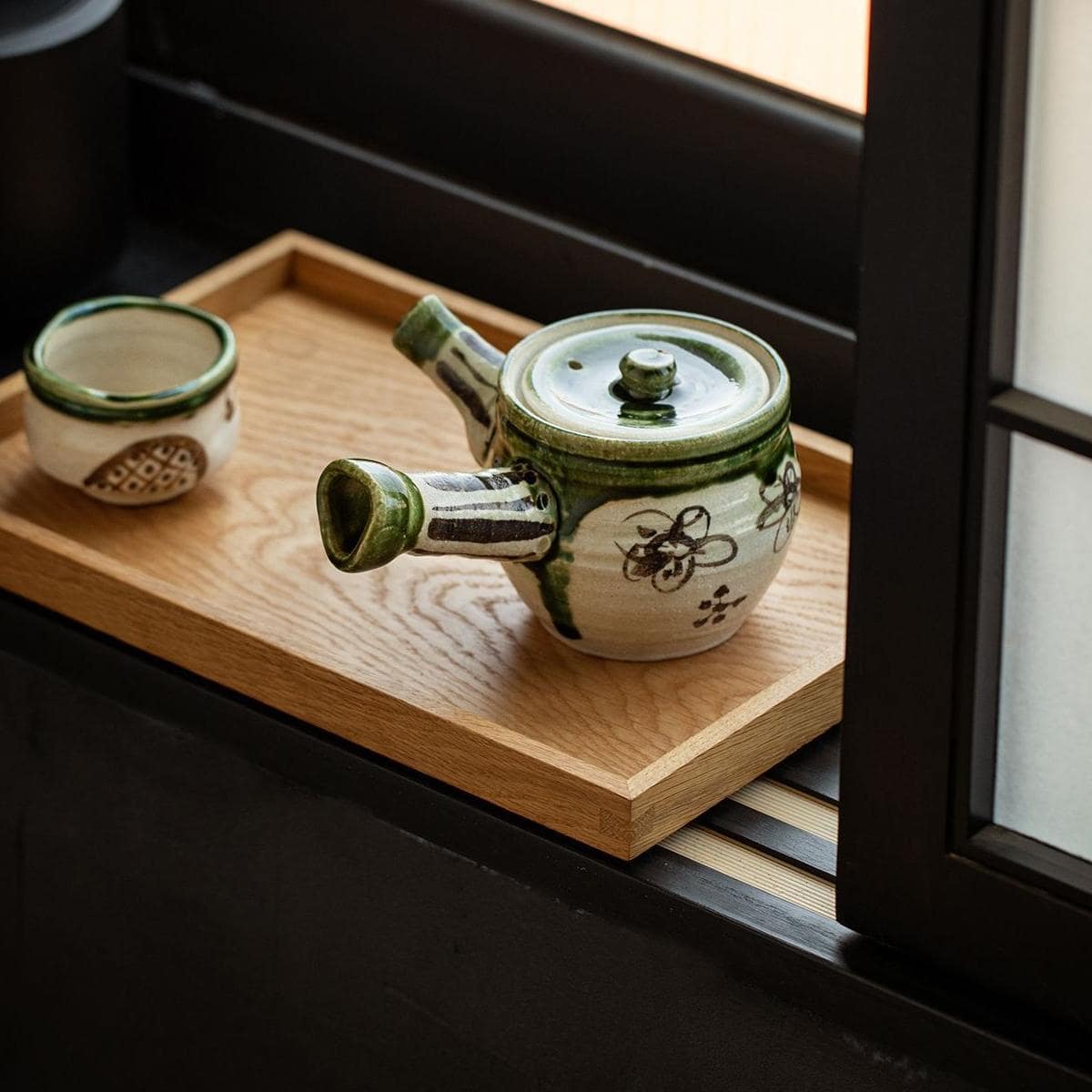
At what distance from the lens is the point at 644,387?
2.92ft

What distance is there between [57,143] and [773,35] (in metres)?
0.46

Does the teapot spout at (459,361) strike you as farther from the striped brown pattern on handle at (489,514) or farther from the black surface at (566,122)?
the black surface at (566,122)

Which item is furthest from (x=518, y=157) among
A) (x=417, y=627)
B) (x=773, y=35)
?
(x=417, y=627)

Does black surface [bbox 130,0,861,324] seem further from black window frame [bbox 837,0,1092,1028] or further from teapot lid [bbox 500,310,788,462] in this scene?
black window frame [bbox 837,0,1092,1028]

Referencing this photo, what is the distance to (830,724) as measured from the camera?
944 mm

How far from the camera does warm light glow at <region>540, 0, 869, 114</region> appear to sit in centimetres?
119

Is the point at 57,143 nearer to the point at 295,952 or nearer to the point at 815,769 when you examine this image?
the point at 295,952

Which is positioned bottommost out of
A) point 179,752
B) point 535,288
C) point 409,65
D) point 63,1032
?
point 63,1032

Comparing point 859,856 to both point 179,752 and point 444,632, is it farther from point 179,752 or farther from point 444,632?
point 179,752

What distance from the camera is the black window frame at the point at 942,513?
2.05 feet

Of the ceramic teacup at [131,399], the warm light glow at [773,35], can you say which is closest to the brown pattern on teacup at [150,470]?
the ceramic teacup at [131,399]

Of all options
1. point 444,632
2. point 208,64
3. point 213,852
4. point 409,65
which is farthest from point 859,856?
point 208,64

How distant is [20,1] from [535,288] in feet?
1.25

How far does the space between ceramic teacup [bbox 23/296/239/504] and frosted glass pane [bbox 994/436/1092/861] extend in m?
0.50
